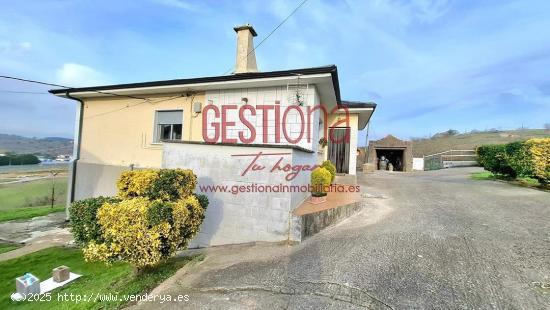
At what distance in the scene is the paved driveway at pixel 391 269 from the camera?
307 centimetres

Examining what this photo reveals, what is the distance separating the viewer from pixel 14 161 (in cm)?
2194

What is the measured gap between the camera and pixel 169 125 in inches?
383

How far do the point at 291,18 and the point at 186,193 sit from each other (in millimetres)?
7333

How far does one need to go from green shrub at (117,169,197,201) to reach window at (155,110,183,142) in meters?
5.43

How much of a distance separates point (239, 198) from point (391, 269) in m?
3.24

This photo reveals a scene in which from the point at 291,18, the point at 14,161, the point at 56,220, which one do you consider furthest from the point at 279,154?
the point at 14,161

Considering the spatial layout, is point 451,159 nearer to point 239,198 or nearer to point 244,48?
point 244,48

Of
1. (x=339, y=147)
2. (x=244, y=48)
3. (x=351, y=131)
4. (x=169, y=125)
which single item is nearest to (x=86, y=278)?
(x=169, y=125)

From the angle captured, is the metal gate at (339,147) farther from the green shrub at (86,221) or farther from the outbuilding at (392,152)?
the outbuilding at (392,152)

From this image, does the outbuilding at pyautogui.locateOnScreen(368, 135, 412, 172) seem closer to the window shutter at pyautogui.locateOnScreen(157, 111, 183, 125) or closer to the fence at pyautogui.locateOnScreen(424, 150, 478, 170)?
the fence at pyautogui.locateOnScreen(424, 150, 478, 170)

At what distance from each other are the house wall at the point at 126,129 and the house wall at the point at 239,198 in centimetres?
326

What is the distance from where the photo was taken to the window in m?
9.54

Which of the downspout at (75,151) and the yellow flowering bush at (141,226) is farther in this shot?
the downspout at (75,151)

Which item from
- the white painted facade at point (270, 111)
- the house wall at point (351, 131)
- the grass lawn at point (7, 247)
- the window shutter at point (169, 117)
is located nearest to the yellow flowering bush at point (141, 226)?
the white painted facade at point (270, 111)
